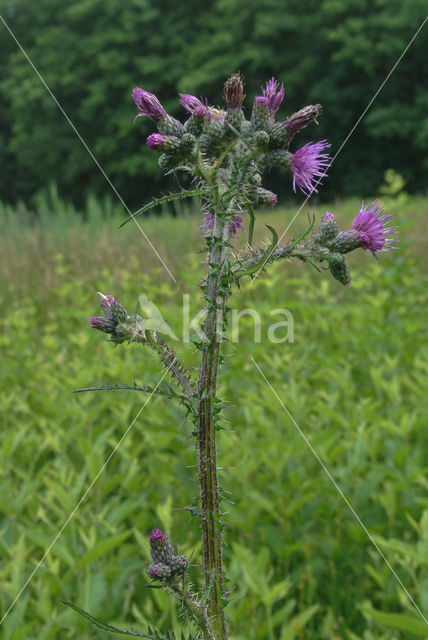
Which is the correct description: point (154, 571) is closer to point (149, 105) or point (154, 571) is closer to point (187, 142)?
point (187, 142)

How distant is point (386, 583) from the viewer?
1735 millimetres

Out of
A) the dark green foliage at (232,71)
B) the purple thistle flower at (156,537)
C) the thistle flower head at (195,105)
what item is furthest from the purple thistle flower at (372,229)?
the dark green foliage at (232,71)

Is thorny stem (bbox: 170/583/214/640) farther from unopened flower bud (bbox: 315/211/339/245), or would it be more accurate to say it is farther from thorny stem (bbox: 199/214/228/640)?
unopened flower bud (bbox: 315/211/339/245)

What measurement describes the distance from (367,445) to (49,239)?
5.95 m

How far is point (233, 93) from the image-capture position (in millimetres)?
937

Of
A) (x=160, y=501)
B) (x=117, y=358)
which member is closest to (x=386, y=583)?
(x=160, y=501)

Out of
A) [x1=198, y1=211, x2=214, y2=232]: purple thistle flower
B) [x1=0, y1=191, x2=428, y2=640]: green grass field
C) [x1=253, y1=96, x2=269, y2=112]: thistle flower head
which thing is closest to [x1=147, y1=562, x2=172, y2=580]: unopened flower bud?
[x1=0, y1=191, x2=428, y2=640]: green grass field

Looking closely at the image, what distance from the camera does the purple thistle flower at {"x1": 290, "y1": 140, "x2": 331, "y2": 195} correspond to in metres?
1.06

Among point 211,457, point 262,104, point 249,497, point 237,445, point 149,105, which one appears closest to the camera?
point 211,457

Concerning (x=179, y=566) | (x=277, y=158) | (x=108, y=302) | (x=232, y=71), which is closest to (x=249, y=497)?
(x=179, y=566)

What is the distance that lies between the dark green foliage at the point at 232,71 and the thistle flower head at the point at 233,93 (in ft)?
66.6

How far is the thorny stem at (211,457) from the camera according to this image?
32.4 inches

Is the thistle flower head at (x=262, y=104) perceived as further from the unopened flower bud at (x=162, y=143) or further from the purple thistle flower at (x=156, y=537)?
the purple thistle flower at (x=156, y=537)

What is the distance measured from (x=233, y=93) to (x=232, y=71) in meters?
22.3
